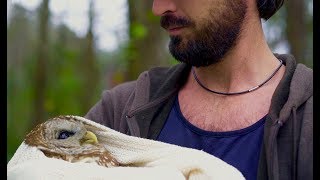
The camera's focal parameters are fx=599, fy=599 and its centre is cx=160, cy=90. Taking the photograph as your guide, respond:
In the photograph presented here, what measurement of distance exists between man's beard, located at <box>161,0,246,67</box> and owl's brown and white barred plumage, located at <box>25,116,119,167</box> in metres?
0.78

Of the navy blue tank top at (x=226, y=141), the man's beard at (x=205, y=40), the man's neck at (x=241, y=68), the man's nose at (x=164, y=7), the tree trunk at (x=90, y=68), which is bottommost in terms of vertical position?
the tree trunk at (x=90, y=68)

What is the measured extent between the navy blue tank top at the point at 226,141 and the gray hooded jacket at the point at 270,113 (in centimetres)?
6

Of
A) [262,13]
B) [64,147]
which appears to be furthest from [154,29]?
[64,147]

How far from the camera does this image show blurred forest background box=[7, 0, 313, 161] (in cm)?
665

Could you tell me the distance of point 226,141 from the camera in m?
2.71

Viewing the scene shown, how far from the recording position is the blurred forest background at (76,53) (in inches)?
262

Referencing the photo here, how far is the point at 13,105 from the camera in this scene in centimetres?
1510

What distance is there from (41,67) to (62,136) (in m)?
8.88

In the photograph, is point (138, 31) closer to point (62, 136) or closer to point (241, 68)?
point (241, 68)

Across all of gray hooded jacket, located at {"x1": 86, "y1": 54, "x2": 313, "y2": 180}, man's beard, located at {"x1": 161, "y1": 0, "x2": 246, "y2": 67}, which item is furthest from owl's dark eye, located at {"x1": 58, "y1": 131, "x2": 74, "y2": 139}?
man's beard, located at {"x1": 161, "y1": 0, "x2": 246, "y2": 67}

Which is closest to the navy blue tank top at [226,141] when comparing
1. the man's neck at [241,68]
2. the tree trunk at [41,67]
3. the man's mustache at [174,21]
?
the man's neck at [241,68]

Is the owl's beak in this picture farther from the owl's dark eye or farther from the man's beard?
the man's beard

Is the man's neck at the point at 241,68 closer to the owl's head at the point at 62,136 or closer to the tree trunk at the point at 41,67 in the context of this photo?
the owl's head at the point at 62,136

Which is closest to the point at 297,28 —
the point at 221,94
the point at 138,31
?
the point at 138,31
